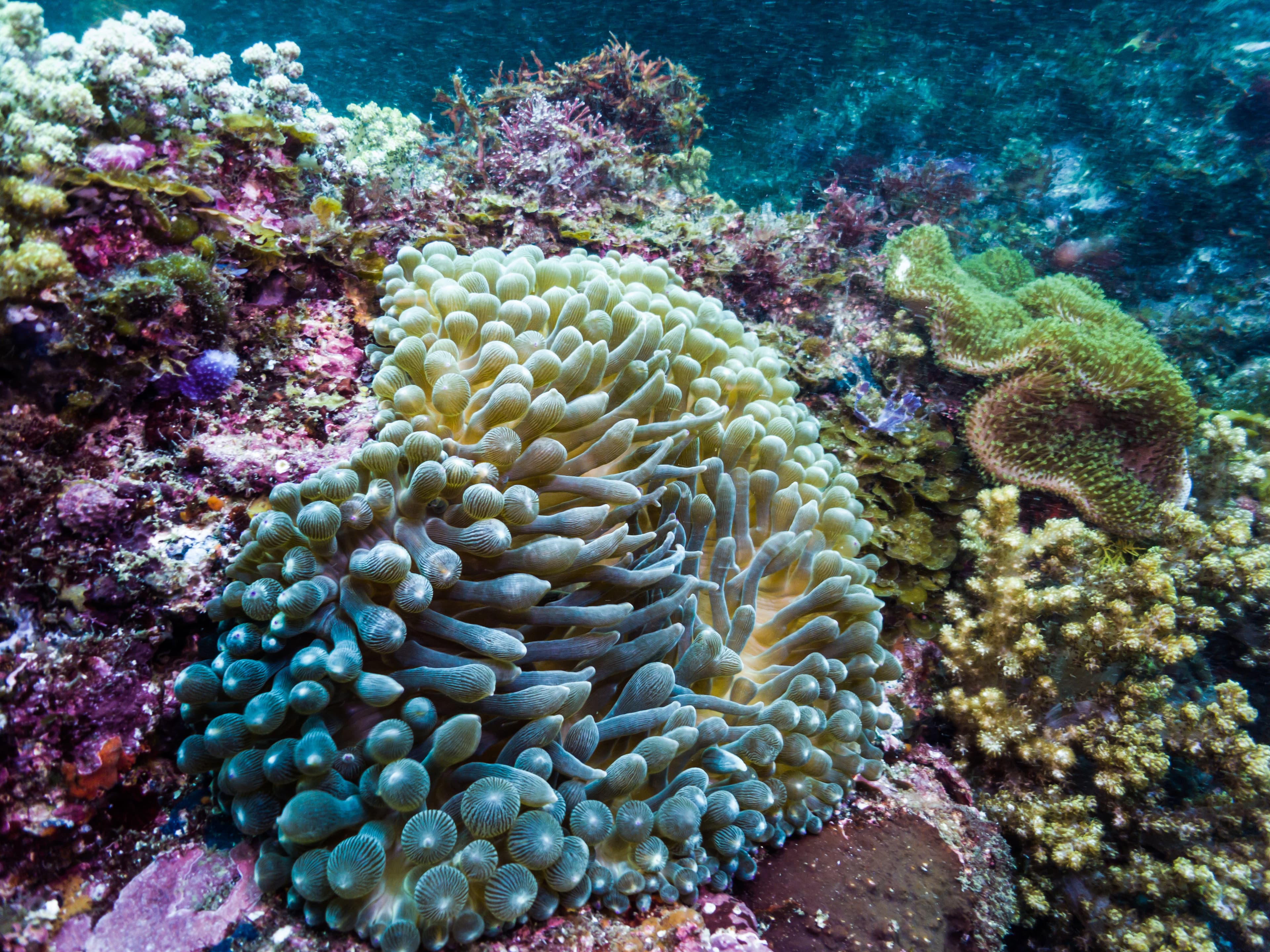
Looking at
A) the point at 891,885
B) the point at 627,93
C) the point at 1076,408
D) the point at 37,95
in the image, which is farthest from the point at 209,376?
the point at 627,93

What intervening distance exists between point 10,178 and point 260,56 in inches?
87.5

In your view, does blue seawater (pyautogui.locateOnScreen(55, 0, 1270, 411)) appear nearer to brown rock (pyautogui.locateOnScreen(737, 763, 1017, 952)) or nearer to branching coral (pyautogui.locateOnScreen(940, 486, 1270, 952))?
branching coral (pyautogui.locateOnScreen(940, 486, 1270, 952))

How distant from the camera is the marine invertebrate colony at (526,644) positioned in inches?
66.7

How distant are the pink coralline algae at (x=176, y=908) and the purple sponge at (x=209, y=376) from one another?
5.57 ft

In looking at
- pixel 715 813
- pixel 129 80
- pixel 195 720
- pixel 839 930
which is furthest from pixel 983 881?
pixel 129 80

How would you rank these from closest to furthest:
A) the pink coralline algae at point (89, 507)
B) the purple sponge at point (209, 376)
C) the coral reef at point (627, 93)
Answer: the pink coralline algae at point (89, 507)
the purple sponge at point (209, 376)
the coral reef at point (627, 93)

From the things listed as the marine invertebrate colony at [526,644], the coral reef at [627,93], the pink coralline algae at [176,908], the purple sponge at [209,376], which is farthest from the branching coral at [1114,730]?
the coral reef at [627,93]

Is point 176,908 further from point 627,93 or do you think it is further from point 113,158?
point 627,93

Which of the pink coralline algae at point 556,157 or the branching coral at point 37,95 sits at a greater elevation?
the pink coralline algae at point 556,157

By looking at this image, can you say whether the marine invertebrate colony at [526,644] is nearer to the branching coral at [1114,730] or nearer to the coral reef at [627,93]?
the branching coral at [1114,730]

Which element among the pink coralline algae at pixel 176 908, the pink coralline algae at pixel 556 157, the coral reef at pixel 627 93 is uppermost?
the coral reef at pixel 627 93

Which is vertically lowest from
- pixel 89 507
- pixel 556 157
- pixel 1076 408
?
pixel 89 507

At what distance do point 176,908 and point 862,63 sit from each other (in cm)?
1708

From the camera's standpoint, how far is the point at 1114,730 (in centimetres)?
332
